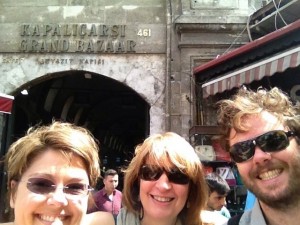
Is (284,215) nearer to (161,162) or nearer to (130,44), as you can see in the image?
(161,162)

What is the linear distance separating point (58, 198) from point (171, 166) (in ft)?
2.52

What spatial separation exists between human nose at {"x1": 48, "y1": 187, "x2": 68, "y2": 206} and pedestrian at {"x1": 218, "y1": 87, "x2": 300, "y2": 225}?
0.91 meters

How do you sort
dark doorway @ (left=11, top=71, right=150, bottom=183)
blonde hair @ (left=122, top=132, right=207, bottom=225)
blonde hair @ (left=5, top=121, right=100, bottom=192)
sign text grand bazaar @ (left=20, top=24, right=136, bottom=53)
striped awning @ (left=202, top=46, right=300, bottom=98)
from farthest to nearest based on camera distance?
dark doorway @ (left=11, top=71, right=150, bottom=183), sign text grand bazaar @ (left=20, top=24, right=136, bottom=53), striped awning @ (left=202, top=46, right=300, bottom=98), blonde hair @ (left=122, top=132, right=207, bottom=225), blonde hair @ (left=5, top=121, right=100, bottom=192)

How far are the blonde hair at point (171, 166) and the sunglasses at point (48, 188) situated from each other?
24.1 inches

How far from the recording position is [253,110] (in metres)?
2.13

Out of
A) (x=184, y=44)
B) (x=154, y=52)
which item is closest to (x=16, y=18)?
(x=154, y=52)

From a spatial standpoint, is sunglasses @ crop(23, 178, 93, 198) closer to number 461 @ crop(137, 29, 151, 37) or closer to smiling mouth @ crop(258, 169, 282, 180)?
smiling mouth @ crop(258, 169, 282, 180)

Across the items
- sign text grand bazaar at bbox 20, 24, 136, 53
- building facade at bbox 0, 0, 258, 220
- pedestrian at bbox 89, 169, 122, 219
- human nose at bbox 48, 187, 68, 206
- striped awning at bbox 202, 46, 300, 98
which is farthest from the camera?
sign text grand bazaar at bbox 20, 24, 136, 53

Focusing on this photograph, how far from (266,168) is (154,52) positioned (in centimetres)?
640

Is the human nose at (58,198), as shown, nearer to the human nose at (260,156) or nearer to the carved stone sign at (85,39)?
the human nose at (260,156)

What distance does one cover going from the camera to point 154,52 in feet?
26.6

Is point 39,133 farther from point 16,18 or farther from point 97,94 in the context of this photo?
point 97,94

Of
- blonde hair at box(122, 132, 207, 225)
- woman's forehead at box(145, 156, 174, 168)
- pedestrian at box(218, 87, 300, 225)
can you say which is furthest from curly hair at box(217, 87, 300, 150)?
woman's forehead at box(145, 156, 174, 168)

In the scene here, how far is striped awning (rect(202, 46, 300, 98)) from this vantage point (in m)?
4.79
